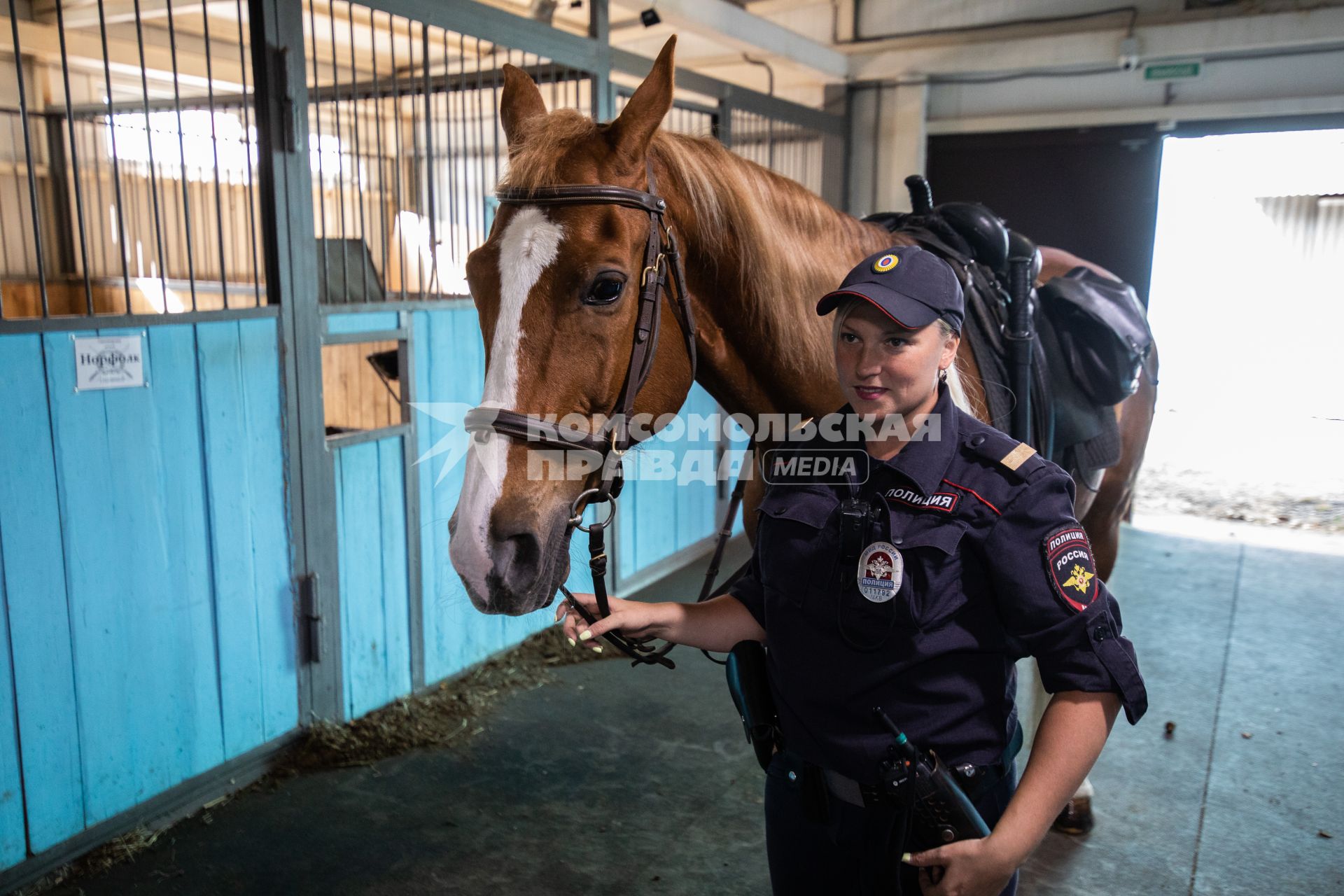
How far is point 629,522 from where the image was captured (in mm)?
3992

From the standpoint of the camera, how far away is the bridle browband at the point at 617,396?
112 centimetres

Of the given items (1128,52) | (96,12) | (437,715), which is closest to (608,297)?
(437,715)

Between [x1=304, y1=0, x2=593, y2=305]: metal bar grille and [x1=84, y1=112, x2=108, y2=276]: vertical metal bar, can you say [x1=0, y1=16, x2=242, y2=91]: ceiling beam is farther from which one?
[x1=304, y1=0, x2=593, y2=305]: metal bar grille

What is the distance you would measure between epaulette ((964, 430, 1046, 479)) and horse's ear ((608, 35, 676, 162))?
0.63 metres

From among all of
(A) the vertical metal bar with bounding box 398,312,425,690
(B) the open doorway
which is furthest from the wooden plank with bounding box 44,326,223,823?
(B) the open doorway

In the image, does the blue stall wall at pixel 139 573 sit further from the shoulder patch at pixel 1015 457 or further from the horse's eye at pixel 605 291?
the shoulder patch at pixel 1015 457

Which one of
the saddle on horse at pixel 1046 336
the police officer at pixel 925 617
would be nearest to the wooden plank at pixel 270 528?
the saddle on horse at pixel 1046 336

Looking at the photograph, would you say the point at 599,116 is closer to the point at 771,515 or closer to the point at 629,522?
the point at 629,522

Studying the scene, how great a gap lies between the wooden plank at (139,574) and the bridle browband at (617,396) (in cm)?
139

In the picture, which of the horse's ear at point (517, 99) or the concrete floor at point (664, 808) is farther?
the concrete floor at point (664, 808)

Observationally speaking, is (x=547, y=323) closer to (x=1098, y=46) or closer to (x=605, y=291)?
(x=605, y=291)

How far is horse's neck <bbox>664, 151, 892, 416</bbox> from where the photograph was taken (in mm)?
1402

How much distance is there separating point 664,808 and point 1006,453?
5.72ft

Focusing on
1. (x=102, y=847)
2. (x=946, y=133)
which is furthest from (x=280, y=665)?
(x=946, y=133)
